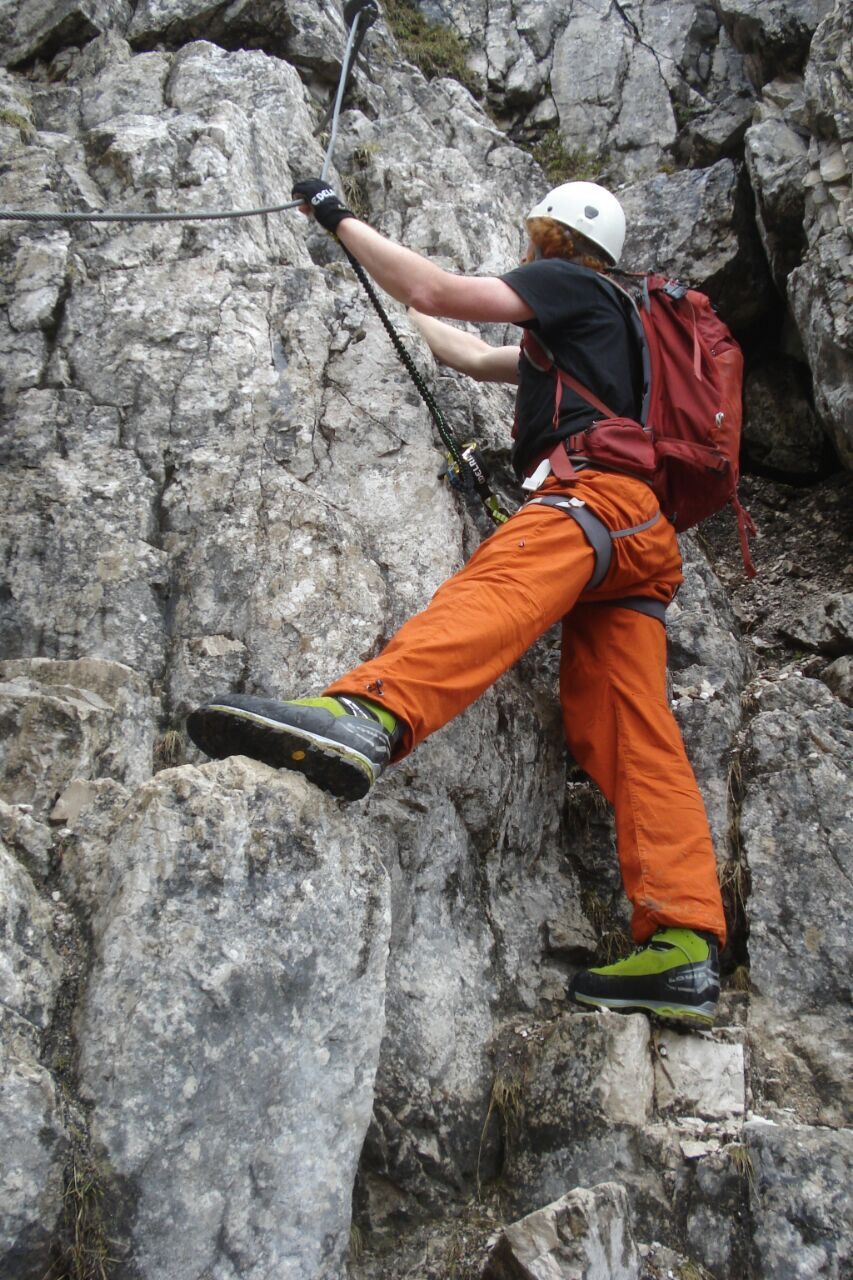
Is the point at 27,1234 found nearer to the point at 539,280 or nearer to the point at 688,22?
the point at 539,280

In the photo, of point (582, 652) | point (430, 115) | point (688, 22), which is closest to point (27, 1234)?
point (582, 652)

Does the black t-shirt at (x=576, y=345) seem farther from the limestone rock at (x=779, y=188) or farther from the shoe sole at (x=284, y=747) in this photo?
the limestone rock at (x=779, y=188)

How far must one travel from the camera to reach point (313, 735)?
13.5 ft

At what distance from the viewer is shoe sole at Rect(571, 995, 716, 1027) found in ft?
15.8

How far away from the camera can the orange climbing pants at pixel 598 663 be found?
4.49m

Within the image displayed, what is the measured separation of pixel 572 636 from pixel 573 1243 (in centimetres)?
308

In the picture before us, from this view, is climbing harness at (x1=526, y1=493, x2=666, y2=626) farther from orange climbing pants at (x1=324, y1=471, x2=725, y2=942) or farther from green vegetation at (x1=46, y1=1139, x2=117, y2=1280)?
green vegetation at (x1=46, y1=1139, x2=117, y2=1280)

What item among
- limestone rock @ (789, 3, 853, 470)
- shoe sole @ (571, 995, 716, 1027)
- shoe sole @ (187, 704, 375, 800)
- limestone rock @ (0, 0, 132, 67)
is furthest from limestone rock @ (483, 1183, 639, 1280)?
limestone rock @ (0, 0, 132, 67)

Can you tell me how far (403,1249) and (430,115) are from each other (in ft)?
35.5

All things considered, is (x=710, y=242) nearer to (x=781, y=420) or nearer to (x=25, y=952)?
(x=781, y=420)

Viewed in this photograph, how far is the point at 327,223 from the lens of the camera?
5.66 meters

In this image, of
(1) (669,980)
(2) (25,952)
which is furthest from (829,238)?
(2) (25,952)

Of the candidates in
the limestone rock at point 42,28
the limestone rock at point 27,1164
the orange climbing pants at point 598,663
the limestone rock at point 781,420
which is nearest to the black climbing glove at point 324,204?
the orange climbing pants at point 598,663

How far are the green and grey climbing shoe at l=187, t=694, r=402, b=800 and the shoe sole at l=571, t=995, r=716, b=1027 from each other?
5.96ft
